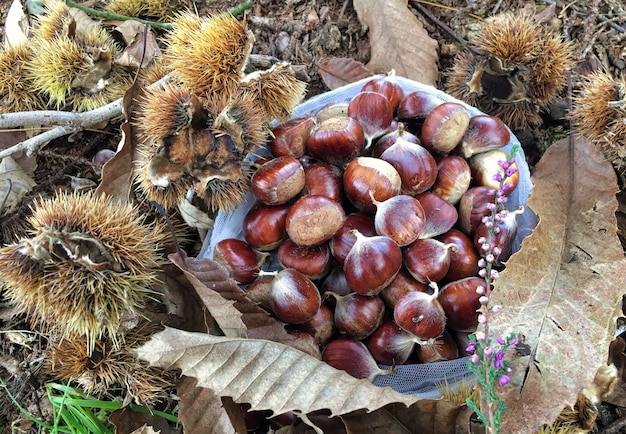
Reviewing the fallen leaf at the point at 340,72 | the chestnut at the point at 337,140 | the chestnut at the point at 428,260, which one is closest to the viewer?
the chestnut at the point at 428,260

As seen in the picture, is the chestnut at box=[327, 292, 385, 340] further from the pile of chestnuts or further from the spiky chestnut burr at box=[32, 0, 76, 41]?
the spiky chestnut burr at box=[32, 0, 76, 41]

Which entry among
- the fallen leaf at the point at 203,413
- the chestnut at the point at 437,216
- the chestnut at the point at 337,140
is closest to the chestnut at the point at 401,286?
the chestnut at the point at 437,216

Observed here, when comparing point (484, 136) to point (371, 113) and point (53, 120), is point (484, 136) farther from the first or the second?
point (53, 120)

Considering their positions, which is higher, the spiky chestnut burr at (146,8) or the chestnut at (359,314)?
the spiky chestnut burr at (146,8)

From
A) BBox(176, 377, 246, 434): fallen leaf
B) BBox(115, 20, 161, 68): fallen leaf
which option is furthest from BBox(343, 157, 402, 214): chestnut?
BBox(115, 20, 161, 68): fallen leaf

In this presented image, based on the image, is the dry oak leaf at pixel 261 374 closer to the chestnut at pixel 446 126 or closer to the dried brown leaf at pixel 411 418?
the dried brown leaf at pixel 411 418

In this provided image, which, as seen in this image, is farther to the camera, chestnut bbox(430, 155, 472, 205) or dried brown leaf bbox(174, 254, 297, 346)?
chestnut bbox(430, 155, 472, 205)
